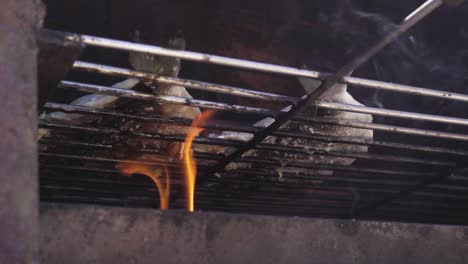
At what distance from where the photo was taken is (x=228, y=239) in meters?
2.83

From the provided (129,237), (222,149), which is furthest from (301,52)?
(129,237)

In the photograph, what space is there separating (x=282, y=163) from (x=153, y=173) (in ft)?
2.47

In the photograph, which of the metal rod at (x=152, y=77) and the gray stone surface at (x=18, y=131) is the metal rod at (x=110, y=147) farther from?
the gray stone surface at (x=18, y=131)

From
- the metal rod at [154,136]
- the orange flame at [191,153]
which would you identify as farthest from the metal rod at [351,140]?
the orange flame at [191,153]

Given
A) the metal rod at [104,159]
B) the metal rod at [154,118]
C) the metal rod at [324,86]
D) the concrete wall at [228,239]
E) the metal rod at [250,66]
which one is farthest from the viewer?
the metal rod at [104,159]

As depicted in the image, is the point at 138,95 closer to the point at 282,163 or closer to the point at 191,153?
the point at 191,153

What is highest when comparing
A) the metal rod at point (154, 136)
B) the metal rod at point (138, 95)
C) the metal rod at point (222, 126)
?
the metal rod at point (138, 95)

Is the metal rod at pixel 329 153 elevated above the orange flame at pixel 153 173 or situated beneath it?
elevated above

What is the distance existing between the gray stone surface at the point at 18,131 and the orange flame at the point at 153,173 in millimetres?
1736

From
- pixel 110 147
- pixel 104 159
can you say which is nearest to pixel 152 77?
pixel 110 147

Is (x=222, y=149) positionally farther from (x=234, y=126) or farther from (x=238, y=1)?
(x=238, y=1)

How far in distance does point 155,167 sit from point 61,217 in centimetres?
88

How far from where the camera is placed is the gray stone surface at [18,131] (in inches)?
56.5

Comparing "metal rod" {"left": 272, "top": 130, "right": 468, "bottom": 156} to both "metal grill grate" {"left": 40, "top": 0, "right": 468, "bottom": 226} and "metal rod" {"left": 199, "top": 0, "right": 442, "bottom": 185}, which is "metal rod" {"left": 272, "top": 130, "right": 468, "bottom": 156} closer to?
"metal grill grate" {"left": 40, "top": 0, "right": 468, "bottom": 226}
